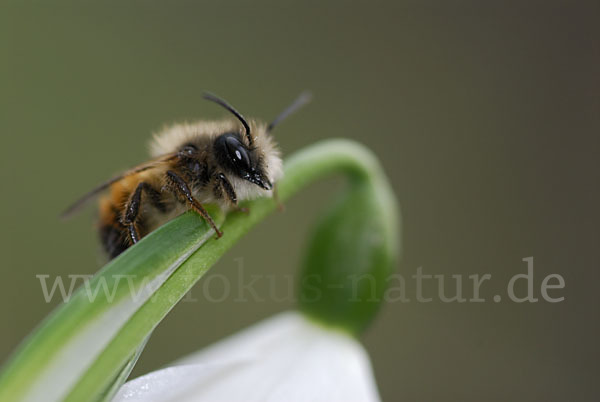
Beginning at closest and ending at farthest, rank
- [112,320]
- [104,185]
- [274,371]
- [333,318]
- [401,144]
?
[112,320] → [104,185] → [274,371] → [333,318] → [401,144]

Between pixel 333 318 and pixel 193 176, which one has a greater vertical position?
pixel 193 176

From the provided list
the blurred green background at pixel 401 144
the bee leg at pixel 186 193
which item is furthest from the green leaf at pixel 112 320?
the blurred green background at pixel 401 144

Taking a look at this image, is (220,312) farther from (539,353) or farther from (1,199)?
(539,353)

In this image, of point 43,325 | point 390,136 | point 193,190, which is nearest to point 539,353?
point 390,136

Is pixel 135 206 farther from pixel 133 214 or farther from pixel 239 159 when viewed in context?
pixel 239 159

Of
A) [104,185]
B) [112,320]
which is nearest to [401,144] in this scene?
[104,185]

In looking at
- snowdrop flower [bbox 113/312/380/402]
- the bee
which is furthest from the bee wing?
snowdrop flower [bbox 113/312/380/402]
